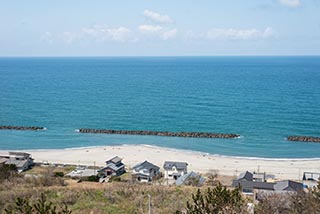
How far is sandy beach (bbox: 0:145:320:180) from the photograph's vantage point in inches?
1613

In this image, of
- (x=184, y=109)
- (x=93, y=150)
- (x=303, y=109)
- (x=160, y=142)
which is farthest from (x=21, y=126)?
(x=303, y=109)

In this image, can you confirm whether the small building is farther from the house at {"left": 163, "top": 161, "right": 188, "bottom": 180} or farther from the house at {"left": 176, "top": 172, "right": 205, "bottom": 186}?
the house at {"left": 163, "top": 161, "right": 188, "bottom": 180}

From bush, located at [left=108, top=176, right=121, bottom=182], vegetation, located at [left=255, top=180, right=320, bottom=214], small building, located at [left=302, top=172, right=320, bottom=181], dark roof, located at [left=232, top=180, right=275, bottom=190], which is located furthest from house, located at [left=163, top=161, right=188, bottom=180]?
vegetation, located at [left=255, top=180, right=320, bottom=214]

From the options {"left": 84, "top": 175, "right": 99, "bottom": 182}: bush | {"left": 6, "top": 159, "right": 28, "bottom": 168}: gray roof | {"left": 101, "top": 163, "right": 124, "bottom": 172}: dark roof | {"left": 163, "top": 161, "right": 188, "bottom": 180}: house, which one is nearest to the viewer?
{"left": 84, "top": 175, "right": 99, "bottom": 182}: bush

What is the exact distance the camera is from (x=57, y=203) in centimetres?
1919

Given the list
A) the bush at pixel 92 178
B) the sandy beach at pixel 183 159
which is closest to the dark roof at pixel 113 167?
the bush at pixel 92 178

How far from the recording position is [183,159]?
44.8m

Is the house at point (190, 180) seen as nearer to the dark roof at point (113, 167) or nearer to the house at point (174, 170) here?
the house at point (174, 170)

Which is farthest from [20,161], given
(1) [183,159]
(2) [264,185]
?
(2) [264,185]

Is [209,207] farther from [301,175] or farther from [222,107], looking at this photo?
[222,107]

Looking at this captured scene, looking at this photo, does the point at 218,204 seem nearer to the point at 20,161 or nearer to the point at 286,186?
the point at 286,186

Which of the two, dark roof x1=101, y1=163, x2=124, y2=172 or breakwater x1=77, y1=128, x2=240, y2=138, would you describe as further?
breakwater x1=77, y1=128, x2=240, y2=138

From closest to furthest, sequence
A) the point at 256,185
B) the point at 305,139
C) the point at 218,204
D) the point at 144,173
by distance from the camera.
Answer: the point at 218,204 < the point at 256,185 < the point at 144,173 < the point at 305,139

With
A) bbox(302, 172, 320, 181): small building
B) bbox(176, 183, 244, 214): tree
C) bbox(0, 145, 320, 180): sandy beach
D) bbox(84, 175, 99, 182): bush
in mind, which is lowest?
bbox(0, 145, 320, 180): sandy beach
